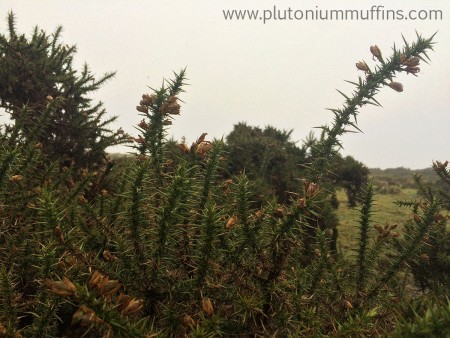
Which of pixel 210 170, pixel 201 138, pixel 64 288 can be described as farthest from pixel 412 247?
pixel 64 288

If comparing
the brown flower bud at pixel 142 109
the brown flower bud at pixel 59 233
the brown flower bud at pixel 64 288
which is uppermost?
the brown flower bud at pixel 142 109

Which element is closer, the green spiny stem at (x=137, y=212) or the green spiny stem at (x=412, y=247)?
the green spiny stem at (x=137, y=212)

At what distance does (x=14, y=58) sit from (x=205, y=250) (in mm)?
5348

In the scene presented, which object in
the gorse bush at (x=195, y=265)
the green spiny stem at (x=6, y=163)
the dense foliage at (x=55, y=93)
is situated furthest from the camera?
the dense foliage at (x=55, y=93)

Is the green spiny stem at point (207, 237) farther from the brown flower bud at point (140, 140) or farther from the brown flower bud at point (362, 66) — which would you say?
the brown flower bud at point (362, 66)

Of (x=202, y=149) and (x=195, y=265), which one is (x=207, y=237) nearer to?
(x=195, y=265)

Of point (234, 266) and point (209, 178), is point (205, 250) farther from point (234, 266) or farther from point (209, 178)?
point (209, 178)

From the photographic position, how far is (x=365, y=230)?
77.2 inches

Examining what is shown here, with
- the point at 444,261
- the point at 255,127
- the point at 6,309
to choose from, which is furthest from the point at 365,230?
the point at 255,127

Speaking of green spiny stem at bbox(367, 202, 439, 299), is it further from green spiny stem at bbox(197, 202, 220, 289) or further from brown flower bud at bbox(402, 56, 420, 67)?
green spiny stem at bbox(197, 202, 220, 289)

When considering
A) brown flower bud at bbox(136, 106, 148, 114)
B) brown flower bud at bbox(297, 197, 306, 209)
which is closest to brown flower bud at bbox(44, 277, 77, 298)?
brown flower bud at bbox(297, 197, 306, 209)

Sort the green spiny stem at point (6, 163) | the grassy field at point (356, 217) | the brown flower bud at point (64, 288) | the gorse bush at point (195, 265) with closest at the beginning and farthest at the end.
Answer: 1. the brown flower bud at point (64, 288)
2. the gorse bush at point (195, 265)
3. the green spiny stem at point (6, 163)
4. the grassy field at point (356, 217)

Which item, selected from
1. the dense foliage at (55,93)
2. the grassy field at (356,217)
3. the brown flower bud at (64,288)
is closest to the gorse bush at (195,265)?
the brown flower bud at (64,288)

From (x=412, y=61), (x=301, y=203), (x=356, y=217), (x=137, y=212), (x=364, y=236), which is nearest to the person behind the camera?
(x=301, y=203)
